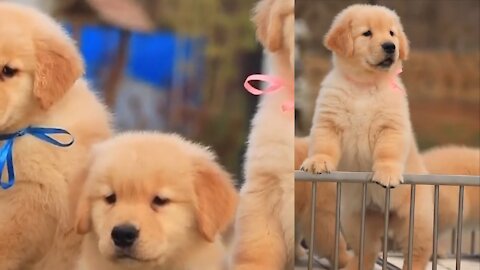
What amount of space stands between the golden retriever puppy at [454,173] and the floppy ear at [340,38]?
376mm

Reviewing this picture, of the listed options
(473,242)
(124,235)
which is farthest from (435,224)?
(124,235)

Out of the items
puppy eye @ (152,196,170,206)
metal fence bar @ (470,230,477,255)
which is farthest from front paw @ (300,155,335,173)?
metal fence bar @ (470,230,477,255)

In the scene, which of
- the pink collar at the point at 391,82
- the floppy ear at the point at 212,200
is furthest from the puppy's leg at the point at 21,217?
the pink collar at the point at 391,82

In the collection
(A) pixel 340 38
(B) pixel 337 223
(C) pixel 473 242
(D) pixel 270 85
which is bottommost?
(C) pixel 473 242

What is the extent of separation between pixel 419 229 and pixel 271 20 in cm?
54

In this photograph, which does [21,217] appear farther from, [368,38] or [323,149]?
[368,38]

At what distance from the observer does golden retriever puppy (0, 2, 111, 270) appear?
960 millimetres

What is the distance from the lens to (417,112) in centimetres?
154

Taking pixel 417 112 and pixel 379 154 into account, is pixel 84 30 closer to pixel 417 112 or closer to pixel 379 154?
pixel 379 154

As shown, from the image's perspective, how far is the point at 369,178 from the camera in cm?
119

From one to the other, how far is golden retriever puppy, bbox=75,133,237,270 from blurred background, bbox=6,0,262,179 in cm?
7

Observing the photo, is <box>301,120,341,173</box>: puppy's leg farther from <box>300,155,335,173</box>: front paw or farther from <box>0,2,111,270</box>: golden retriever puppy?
<box>0,2,111,270</box>: golden retriever puppy

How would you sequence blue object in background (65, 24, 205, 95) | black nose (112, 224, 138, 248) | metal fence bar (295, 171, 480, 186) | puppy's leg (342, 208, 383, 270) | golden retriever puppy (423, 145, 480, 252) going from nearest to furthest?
black nose (112, 224, 138, 248)
blue object in background (65, 24, 205, 95)
metal fence bar (295, 171, 480, 186)
puppy's leg (342, 208, 383, 270)
golden retriever puppy (423, 145, 480, 252)

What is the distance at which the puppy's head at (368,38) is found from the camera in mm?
1228
